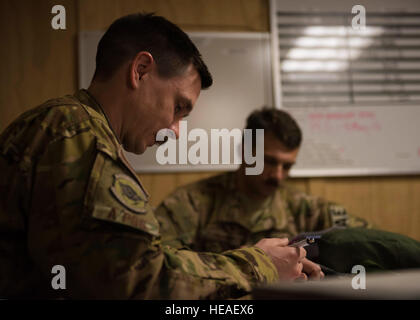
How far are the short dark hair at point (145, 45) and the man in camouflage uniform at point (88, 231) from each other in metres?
0.10

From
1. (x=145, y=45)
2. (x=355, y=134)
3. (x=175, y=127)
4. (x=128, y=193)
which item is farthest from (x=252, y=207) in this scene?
(x=128, y=193)

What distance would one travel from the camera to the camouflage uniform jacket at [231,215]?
1.31 metres

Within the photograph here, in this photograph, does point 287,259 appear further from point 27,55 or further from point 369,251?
point 27,55

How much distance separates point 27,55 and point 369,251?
897 mm

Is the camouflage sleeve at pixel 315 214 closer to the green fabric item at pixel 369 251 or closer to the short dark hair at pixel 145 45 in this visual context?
the green fabric item at pixel 369 251

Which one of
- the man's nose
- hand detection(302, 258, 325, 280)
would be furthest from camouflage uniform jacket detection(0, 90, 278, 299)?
the man's nose

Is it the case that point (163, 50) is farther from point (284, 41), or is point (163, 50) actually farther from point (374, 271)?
point (284, 41)

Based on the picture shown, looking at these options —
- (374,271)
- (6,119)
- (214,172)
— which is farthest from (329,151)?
(6,119)

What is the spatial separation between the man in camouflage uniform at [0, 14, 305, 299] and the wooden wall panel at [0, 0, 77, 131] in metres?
0.29

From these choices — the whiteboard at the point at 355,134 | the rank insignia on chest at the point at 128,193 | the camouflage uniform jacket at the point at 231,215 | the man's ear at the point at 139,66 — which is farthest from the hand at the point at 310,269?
the whiteboard at the point at 355,134

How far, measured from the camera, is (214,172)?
158cm

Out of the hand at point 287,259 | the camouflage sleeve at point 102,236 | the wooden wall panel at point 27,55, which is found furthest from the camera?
the wooden wall panel at point 27,55

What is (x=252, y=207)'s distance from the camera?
1.42m
